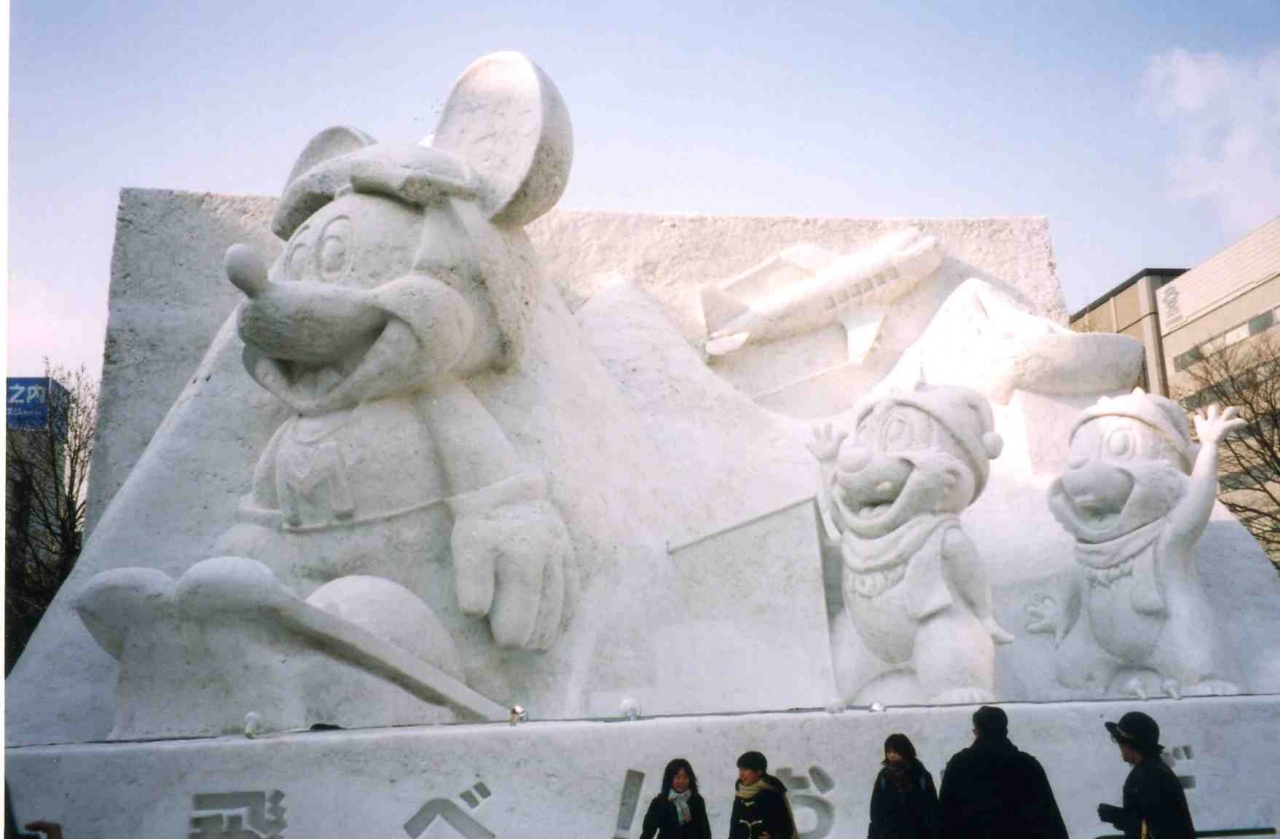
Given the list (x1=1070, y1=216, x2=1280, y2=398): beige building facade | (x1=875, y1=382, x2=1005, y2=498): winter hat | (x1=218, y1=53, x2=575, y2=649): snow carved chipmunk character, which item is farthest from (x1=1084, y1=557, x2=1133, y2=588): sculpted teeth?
(x1=1070, y1=216, x2=1280, y2=398): beige building facade

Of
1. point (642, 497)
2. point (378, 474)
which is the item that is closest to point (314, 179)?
point (378, 474)

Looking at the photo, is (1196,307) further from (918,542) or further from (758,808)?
(758,808)

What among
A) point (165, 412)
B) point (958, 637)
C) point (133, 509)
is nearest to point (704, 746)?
point (958, 637)

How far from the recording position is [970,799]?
2.21m

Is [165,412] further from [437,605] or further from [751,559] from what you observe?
[751,559]

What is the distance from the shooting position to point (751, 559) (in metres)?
4.31

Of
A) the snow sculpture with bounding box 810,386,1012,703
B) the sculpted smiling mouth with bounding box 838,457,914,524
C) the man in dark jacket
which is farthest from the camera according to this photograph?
the sculpted smiling mouth with bounding box 838,457,914,524

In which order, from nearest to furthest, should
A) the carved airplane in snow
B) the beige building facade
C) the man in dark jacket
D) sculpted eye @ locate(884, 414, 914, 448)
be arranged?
the man in dark jacket, sculpted eye @ locate(884, 414, 914, 448), the carved airplane in snow, the beige building facade

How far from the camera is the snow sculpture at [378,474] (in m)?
3.20

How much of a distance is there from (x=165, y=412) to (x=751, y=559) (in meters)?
2.43

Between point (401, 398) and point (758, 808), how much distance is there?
2.05 m

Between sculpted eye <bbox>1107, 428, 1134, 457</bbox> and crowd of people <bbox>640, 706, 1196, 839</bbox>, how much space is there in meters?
2.07

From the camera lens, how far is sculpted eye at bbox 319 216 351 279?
3977mm

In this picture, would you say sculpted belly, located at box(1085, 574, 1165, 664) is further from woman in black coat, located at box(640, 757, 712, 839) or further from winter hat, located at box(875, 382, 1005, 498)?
woman in black coat, located at box(640, 757, 712, 839)
